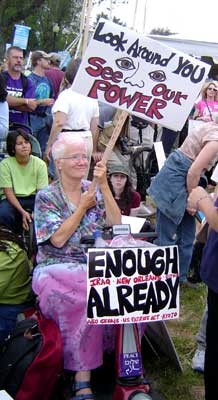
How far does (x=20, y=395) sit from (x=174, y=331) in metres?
1.49

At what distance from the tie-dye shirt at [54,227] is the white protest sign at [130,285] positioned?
1.37 feet

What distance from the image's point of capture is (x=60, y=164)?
3.18m

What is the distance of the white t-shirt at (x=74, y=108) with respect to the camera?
5.15m

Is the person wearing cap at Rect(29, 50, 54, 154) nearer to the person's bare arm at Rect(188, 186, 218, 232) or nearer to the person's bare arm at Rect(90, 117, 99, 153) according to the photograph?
the person's bare arm at Rect(90, 117, 99, 153)

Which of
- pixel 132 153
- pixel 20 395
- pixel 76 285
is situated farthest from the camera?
pixel 132 153

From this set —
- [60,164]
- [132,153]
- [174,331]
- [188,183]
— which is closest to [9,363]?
[60,164]

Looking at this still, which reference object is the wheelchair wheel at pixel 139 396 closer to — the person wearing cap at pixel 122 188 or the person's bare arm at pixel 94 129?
the person wearing cap at pixel 122 188

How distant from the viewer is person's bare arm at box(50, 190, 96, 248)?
2.99 m

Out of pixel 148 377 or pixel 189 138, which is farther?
pixel 189 138

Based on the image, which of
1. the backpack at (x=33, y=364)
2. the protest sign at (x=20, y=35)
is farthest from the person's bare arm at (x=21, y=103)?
the protest sign at (x=20, y=35)

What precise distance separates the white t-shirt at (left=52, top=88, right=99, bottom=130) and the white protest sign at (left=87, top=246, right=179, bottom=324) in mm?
2652

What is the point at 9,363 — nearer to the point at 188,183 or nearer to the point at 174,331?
the point at 174,331

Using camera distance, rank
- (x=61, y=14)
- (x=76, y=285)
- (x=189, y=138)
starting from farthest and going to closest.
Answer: (x=61, y=14) < (x=189, y=138) < (x=76, y=285)

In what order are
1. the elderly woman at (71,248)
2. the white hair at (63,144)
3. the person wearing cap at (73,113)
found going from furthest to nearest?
the person wearing cap at (73,113) < the white hair at (63,144) < the elderly woman at (71,248)
